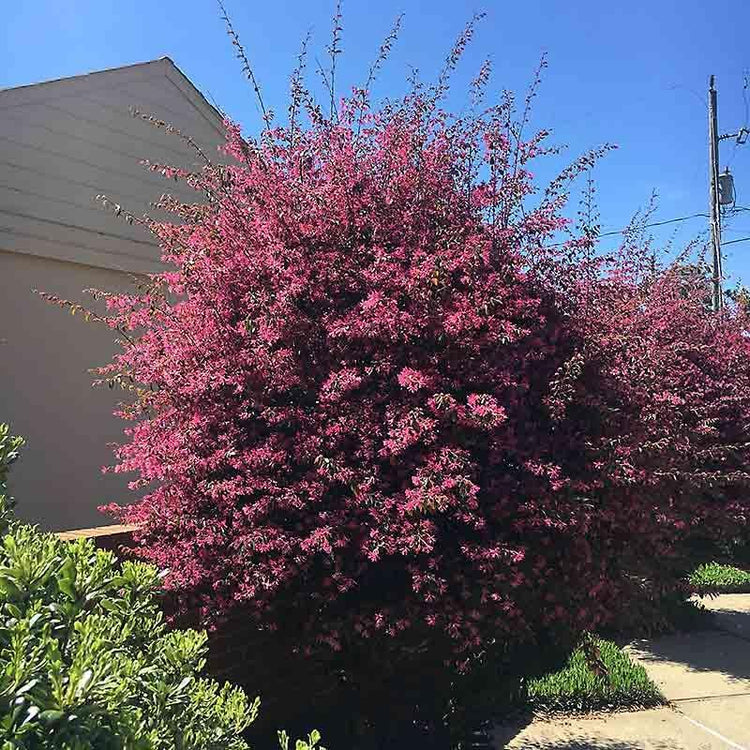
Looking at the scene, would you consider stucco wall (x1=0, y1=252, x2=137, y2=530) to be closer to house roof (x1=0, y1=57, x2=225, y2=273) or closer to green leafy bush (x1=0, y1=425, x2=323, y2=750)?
house roof (x1=0, y1=57, x2=225, y2=273)

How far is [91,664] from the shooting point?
1.59 meters

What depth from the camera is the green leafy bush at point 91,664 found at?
4.83 feet

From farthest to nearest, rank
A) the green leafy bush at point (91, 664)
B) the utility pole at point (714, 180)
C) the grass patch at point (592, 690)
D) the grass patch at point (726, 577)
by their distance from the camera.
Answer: the utility pole at point (714, 180), the grass patch at point (726, 577), the grass patch at point (592, 690), the green leafy bush at point (91, 664)

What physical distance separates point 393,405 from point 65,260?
400 centimetres

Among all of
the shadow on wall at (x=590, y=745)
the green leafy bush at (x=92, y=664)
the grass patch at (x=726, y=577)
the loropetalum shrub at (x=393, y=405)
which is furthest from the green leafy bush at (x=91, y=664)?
the grass patch at (x=726, y=577)

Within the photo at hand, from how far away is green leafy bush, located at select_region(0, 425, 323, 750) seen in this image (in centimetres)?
147

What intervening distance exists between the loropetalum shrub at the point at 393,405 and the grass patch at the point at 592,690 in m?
1.44

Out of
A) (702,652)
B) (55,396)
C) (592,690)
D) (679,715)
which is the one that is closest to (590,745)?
(592,690)

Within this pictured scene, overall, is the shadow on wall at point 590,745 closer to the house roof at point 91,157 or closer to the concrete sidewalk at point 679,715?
the concrete sidewalk at point 679,715

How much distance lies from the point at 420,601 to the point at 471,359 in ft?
3.97

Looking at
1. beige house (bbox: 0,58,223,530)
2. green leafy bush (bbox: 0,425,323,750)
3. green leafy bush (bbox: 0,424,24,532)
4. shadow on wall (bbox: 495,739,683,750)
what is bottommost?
shadow on wall (bbox: 495,739,683,750)

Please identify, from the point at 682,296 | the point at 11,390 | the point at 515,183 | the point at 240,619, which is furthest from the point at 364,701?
the point at 682,296

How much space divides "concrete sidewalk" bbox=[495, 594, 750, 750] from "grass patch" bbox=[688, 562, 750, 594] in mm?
2287

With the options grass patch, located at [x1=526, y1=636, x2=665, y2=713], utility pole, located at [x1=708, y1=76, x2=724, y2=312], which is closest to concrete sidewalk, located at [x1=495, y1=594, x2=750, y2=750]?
grass patch, located at [x1=526, y1=636, x2=665, y2=713]
